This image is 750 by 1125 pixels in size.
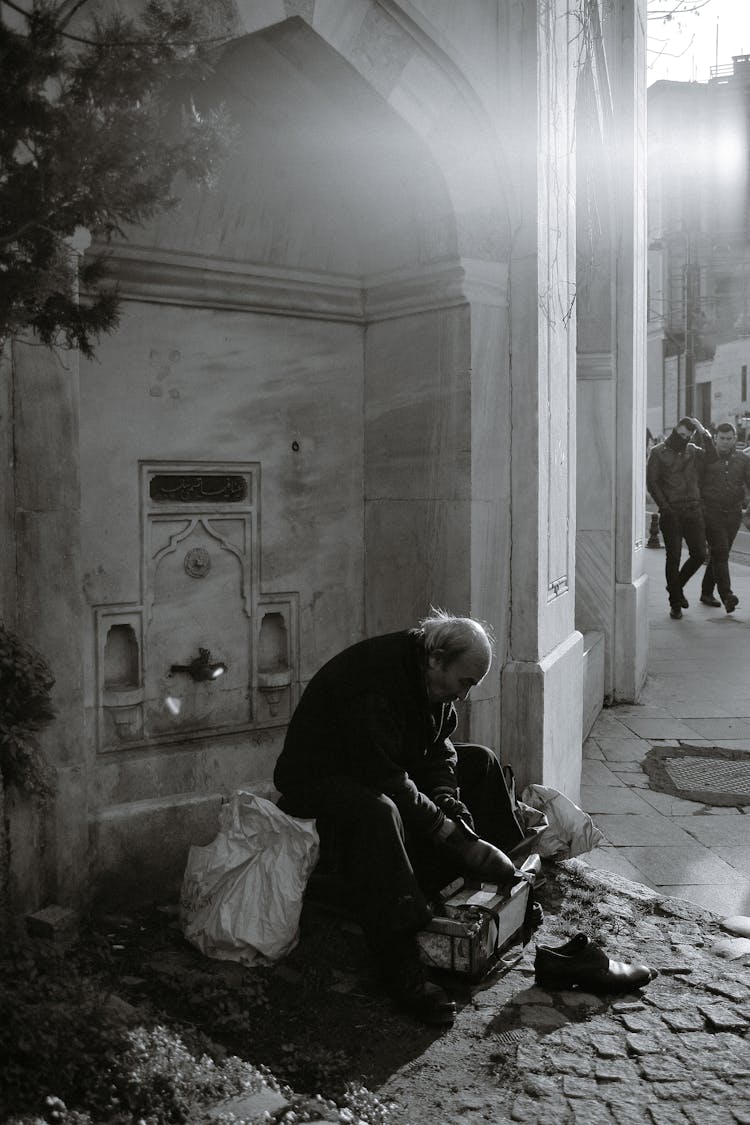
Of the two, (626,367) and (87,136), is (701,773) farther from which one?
(87,136)

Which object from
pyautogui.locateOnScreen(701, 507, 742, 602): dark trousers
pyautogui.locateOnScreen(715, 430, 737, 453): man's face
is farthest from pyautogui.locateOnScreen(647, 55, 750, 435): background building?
pyautogui.locateOnScreen(701, 507, 742, 602): dark trousers

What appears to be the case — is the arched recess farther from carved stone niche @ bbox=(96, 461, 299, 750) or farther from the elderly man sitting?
the elderly man sitting

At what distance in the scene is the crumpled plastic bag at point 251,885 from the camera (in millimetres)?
4234

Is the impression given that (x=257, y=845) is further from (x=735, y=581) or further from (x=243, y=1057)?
(x=735, y=581)

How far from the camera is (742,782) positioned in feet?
23.6

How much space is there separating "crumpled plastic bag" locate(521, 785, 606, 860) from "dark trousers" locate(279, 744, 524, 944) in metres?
0.92

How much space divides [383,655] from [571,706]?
8.08 ft

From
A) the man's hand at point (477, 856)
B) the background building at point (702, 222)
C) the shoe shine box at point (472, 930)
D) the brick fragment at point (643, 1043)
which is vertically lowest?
the brick fragment at point (643, 1043)

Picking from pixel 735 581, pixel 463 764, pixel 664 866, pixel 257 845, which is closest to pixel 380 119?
pixel 463 764

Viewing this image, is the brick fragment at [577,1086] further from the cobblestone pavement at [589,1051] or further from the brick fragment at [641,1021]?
the brick fragment at [641,1021]

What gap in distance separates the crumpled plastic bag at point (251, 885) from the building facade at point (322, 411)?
1.66ft

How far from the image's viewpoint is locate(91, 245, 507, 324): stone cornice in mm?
5000

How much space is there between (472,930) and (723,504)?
1012 centimetres

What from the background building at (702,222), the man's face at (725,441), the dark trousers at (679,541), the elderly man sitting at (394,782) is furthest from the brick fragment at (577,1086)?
the background building at (702,222)
